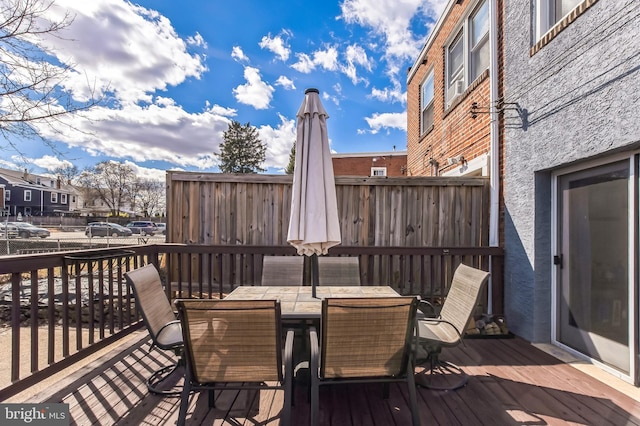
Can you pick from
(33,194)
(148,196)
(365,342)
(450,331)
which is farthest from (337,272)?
(148,196)

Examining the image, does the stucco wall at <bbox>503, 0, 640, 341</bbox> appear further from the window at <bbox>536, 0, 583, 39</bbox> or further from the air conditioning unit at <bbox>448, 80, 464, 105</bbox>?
the air conditioning unit at <bbox>448, 80, 464, 105</bbox>

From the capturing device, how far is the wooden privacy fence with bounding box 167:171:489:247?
4.33 meters

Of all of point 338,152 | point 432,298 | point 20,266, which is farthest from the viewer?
point 338,152

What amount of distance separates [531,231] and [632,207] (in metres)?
0.99

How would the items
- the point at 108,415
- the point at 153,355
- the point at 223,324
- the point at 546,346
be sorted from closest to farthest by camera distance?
the point at 223,324
the point at 108,415
the point at 153,355
the point at 546,346

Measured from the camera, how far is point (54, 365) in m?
2.48

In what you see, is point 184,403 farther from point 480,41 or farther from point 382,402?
point 480,41

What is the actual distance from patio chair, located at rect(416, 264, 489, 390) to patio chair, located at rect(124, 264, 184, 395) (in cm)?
183

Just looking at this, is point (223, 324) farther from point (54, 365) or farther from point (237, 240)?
point (237, 240)

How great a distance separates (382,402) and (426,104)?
6.78 m

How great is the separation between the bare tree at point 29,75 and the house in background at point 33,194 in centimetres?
3826

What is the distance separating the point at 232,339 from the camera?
67.6 inches

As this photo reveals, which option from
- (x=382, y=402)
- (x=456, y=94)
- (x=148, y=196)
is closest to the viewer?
(x=382, y=402)

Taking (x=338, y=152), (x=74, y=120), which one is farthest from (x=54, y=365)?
(x=338, y=152)
